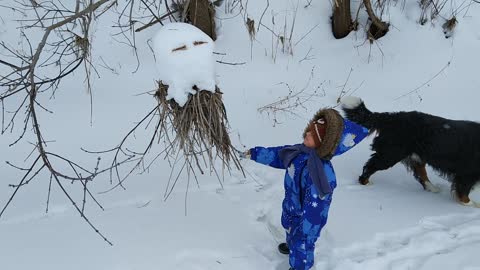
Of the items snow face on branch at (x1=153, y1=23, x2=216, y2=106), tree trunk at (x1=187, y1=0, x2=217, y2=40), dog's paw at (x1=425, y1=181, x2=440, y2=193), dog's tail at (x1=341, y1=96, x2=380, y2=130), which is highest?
tree trunk at (x1=187, y1=0, x2=217, y2=40)

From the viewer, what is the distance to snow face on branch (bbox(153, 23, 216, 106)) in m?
2.58

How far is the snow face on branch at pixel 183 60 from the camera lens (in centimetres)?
258

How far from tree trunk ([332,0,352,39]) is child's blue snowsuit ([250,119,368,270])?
125 inches

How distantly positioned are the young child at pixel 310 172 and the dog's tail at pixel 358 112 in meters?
0.96

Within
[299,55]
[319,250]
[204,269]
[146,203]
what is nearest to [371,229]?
[319,250]

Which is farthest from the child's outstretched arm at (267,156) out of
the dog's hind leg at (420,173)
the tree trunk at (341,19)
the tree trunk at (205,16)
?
the tree trunk at (341,19)

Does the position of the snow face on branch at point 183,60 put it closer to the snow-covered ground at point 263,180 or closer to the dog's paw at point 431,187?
the snow-covered ground at point 263,180

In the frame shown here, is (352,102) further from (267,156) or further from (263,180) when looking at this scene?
(267,156)

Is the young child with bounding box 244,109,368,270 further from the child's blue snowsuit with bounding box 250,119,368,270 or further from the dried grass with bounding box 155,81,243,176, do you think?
the dried grass with bounding box 155,81,243,176

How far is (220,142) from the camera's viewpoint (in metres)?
3.01

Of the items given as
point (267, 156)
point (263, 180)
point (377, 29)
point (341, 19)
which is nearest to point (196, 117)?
point (267, 156)

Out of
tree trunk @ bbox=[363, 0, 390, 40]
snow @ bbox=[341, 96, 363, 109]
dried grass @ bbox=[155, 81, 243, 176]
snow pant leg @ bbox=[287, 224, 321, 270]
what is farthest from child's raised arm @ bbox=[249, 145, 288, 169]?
tree trunk @ bbox=[363, 0, 390, 40]

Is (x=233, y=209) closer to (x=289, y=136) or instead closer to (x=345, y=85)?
(x=289, y=136)

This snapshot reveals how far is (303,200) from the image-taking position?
9.72 feet
